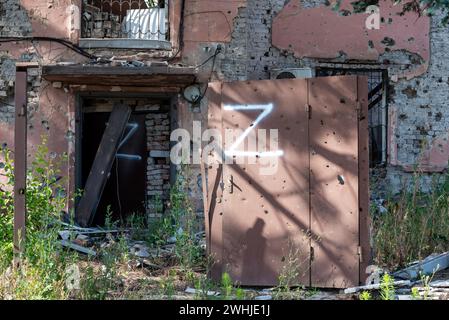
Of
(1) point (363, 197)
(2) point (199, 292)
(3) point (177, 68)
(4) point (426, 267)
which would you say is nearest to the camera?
(2) point (199, 292)

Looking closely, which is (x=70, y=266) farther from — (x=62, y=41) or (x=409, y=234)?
(x=62, y=41)

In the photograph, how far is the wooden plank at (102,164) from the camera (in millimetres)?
9344

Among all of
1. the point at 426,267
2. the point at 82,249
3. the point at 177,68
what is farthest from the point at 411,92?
the point at 82,249

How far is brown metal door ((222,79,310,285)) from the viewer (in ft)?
19.6

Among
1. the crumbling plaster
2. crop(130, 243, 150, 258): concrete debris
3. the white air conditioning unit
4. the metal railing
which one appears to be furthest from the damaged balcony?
crop(130, 243, 150, 258): concrete debris

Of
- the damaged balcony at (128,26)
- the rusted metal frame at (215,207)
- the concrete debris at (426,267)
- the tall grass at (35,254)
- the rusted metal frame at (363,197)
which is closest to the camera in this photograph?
the tall grass at (35,254)

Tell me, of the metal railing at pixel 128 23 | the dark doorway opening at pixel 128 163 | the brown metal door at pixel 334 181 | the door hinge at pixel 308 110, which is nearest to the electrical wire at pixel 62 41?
the metal railing at pixel 128 23

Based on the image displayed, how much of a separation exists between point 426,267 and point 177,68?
15.7ft

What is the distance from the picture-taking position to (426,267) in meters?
6.33

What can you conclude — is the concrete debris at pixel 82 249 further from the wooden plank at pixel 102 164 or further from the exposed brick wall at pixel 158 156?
the exposed brick wall at pixel 158 156

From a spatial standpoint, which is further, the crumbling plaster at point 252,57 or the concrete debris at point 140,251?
the crumbling plaster at point 252,57

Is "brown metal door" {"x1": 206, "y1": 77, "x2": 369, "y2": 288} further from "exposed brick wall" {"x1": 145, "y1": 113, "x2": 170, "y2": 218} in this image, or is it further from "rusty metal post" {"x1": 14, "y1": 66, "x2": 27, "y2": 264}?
"exposed brick wall" {"x1": 145, "y1": 113, "x2": 170, "y2": 218}

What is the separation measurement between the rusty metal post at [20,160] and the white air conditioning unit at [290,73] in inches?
201

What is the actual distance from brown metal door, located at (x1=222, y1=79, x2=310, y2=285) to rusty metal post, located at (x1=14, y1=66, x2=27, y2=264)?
1.94 m
